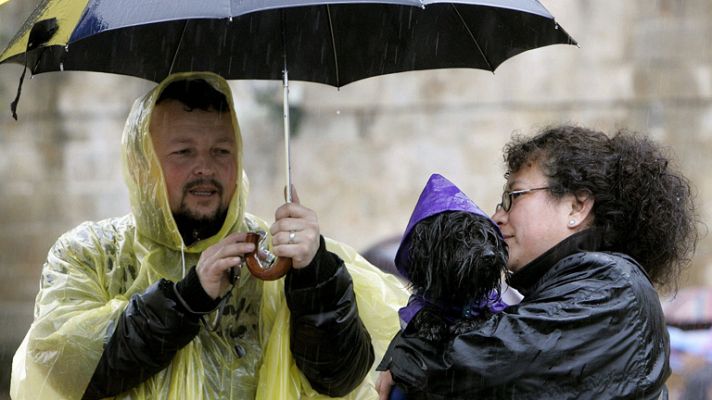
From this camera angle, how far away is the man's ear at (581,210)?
2764mm

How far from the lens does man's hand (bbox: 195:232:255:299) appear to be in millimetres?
2781

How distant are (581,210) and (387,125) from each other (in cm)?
647

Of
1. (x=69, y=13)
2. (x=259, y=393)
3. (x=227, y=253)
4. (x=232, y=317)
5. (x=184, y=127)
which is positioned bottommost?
(x=259, y=393)

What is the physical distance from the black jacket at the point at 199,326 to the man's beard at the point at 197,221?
32 cm

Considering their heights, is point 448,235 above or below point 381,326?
above

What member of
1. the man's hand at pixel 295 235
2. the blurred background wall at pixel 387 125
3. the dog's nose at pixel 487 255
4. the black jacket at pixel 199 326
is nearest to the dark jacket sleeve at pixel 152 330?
the black jacket at pixel 199 326

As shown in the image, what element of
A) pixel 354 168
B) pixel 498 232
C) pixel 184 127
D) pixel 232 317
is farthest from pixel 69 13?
pixel 354 168

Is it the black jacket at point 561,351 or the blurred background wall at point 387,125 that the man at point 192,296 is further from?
the blurred background wall at point 387,125

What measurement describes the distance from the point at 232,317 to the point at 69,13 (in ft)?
3.24

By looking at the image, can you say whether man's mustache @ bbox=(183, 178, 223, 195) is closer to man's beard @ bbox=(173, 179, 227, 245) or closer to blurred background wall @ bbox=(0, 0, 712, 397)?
man's beard @ bbox=(173, 179, 227, 245)

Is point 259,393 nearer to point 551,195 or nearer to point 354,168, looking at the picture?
point 551,195

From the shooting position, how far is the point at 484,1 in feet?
8.97

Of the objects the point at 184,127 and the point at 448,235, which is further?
the point at 184,127

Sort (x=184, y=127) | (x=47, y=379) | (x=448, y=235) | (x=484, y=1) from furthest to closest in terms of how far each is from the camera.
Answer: (x=184, y=127)
(x=47, y=379)
(x=484, y=1)
(x=448, y=235)
